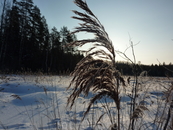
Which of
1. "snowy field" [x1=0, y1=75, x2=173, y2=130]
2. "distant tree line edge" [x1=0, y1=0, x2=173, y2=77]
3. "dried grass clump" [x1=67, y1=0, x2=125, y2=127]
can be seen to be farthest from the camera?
"distant tree line edge" [x1=0, y1=0, x2=173, y2=77]

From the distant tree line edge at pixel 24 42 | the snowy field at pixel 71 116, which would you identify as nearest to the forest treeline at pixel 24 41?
the distant tree line edge at pixel 24 42

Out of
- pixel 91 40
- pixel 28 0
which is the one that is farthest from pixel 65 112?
pixel 28 0

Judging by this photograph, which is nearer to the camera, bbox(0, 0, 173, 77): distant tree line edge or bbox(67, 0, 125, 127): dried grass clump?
bbox(67, 0, 125, 127): dried grass clump

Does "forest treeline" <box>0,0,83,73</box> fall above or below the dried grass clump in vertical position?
above


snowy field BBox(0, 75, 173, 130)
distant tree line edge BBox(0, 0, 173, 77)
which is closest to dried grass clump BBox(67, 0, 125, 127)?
snowy field BBox(0, 75, 173, 130)

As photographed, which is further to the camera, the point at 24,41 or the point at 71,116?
the point at 24,41

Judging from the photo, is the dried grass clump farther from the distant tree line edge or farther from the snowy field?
the distant tree line edge

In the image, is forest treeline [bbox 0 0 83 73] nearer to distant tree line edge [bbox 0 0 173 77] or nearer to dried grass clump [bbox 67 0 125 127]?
distant tree line edge [bbox 0 0 173 77]

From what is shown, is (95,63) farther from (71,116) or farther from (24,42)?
(24,42)

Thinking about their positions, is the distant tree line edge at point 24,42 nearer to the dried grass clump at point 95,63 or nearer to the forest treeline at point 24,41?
the forest treeline at point 24,41

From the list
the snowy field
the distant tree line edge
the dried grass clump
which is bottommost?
the snowy field

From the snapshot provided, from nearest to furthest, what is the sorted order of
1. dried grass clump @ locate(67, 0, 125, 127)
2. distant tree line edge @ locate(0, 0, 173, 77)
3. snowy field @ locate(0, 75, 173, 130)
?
1. dried grass clump @ locate(67, 0, 125, 127)
2. snowy field @ locate(0, 75, 173, 130)
3. distant tree line edge @ locate(0, 0, 173, 77)

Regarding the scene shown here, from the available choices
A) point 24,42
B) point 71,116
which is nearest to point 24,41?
point 24,42

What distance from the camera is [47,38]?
2969cm
